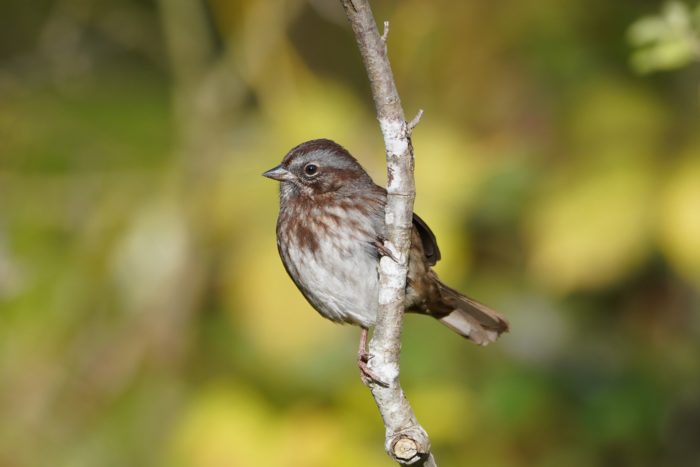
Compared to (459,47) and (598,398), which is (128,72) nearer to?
(459,47)

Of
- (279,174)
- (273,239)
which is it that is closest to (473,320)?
(273,239)

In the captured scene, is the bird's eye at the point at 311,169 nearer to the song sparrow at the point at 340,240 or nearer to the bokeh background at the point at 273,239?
the song sparrow at the point at 340,240

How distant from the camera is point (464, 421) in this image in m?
4.96

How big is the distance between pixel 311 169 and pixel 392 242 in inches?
46.3

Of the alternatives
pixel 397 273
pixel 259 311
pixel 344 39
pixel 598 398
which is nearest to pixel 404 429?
pixel 397 273

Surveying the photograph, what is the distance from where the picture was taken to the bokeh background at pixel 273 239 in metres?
4.55

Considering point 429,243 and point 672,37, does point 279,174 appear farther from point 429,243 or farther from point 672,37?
point 672,37

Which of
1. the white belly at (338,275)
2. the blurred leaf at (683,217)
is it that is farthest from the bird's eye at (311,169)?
the blurred leaf at (683,217)

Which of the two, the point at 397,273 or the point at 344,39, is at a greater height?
the point at 344,39

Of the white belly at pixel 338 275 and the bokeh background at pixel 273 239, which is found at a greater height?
the bokeh background at pixel 273 239

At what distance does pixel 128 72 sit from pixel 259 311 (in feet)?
5.58

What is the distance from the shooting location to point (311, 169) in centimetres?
419

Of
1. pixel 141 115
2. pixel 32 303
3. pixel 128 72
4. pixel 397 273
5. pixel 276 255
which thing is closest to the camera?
pixel 397 273

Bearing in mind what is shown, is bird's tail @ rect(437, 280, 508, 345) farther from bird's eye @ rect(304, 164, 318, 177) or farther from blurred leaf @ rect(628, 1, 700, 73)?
blurred leaf @ rect(628, 1, 700, 73)
